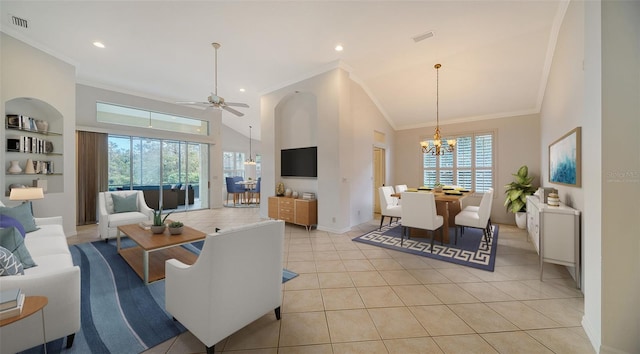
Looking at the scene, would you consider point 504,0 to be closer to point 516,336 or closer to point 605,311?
point 605,311

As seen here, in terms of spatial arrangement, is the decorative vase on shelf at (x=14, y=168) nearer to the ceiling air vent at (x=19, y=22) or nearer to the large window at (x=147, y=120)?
the ceiling air vent at (x=19, y=22)

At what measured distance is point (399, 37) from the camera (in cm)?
353

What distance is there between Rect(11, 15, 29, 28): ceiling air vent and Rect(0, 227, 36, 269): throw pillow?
3383mm

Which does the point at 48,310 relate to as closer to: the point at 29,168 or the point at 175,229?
the point at 175,229

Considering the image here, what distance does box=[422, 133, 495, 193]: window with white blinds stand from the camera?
18.6 ft

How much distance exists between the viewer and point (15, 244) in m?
1.82

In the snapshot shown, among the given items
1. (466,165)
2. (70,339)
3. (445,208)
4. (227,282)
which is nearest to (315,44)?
(445,208)

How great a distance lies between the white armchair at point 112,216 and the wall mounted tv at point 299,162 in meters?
2.86

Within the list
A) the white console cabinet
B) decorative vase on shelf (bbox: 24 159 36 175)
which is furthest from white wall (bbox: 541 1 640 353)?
decorative vase on shelf (bbox: 24 159 36 175)

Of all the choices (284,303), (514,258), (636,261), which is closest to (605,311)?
(636,261)

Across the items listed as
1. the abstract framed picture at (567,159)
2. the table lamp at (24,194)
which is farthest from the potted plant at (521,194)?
the table lamp at (24,194)

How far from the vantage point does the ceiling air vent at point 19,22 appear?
311 centimetres

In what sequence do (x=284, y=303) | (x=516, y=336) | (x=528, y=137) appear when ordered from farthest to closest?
1. (x=528, y=137)
2. (x=284, y=303)
3. (x=516, y=336)

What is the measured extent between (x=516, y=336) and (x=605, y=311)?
0.55 metres
